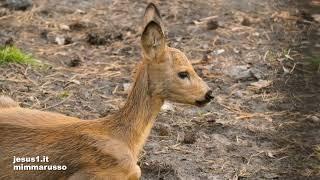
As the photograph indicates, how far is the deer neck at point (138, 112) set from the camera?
19.1ft

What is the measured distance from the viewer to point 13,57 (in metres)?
Result: 8.19

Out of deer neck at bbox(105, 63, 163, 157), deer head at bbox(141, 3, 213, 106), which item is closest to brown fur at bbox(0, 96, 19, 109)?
deer neck at bbox(105, 63, 163, 157)

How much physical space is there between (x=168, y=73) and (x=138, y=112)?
1.12ft

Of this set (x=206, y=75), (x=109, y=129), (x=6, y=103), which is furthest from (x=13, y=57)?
(x=109, y=129)

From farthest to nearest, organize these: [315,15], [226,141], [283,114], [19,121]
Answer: [315,15] → [283,114] → [226,141] → [19,121]

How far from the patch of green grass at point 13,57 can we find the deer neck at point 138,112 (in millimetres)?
2586

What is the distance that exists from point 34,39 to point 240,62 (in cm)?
220

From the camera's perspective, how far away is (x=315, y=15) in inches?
392

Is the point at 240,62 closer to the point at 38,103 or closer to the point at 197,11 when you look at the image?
the point at 197,11

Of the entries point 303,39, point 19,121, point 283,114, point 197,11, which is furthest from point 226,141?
point 197,11

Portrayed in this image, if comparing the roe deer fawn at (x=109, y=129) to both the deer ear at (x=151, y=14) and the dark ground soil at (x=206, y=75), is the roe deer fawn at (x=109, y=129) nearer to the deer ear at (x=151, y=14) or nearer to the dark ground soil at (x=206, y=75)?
the deer ear at (x=151, y=14)

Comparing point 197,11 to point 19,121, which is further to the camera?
point 197,11

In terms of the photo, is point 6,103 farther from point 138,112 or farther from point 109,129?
point 138,112

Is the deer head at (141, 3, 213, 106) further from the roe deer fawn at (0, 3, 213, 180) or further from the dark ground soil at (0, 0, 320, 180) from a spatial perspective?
the dark ground soil at (0, 0, 320, 180)
